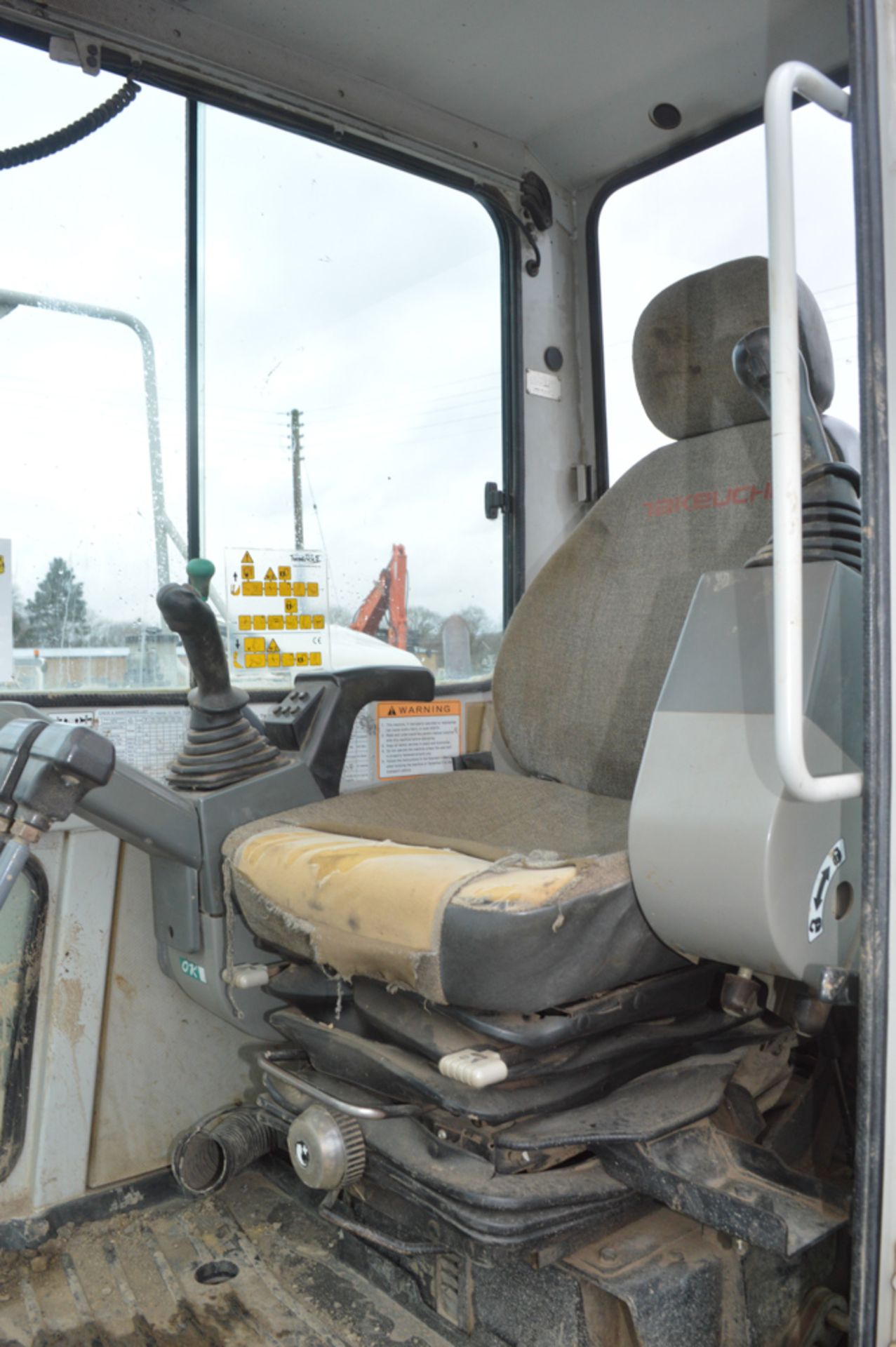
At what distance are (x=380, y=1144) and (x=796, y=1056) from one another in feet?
2.31

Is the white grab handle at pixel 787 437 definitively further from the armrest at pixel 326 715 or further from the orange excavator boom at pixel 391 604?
the orange excavator boom at pixel 391 604

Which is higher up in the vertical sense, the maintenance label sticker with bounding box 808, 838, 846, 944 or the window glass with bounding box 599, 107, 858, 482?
the window glass with bounding box 599, 107, 858, 482

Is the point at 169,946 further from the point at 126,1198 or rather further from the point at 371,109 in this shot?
the point at 371,109

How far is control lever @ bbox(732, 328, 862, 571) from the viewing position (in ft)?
4.07

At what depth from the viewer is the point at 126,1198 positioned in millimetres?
1950

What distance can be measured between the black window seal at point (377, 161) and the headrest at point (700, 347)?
66 centimetres

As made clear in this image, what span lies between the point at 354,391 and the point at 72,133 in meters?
0.72

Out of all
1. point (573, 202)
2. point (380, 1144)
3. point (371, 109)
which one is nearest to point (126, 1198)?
point (380, 1144)

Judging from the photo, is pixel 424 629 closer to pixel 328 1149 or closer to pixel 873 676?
pixel 328 1149

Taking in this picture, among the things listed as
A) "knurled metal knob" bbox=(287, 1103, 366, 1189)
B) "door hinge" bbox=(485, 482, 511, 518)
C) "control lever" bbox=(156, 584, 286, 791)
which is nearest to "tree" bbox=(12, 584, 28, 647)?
"control lever" bbox=(156, 584, 286, 791)

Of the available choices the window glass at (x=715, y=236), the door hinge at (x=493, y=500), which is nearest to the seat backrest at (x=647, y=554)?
the window glass at (x=715, y=236)

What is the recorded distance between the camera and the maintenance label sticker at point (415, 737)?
2.36 metres

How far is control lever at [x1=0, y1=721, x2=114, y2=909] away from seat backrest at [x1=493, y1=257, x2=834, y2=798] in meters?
0.93

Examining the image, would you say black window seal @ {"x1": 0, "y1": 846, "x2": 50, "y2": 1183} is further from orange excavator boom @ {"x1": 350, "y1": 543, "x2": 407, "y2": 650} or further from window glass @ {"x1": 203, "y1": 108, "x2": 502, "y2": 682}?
orange excavator boom @ {"x1": 350, "y1": 543, "x2": 407, "y2": 650}
